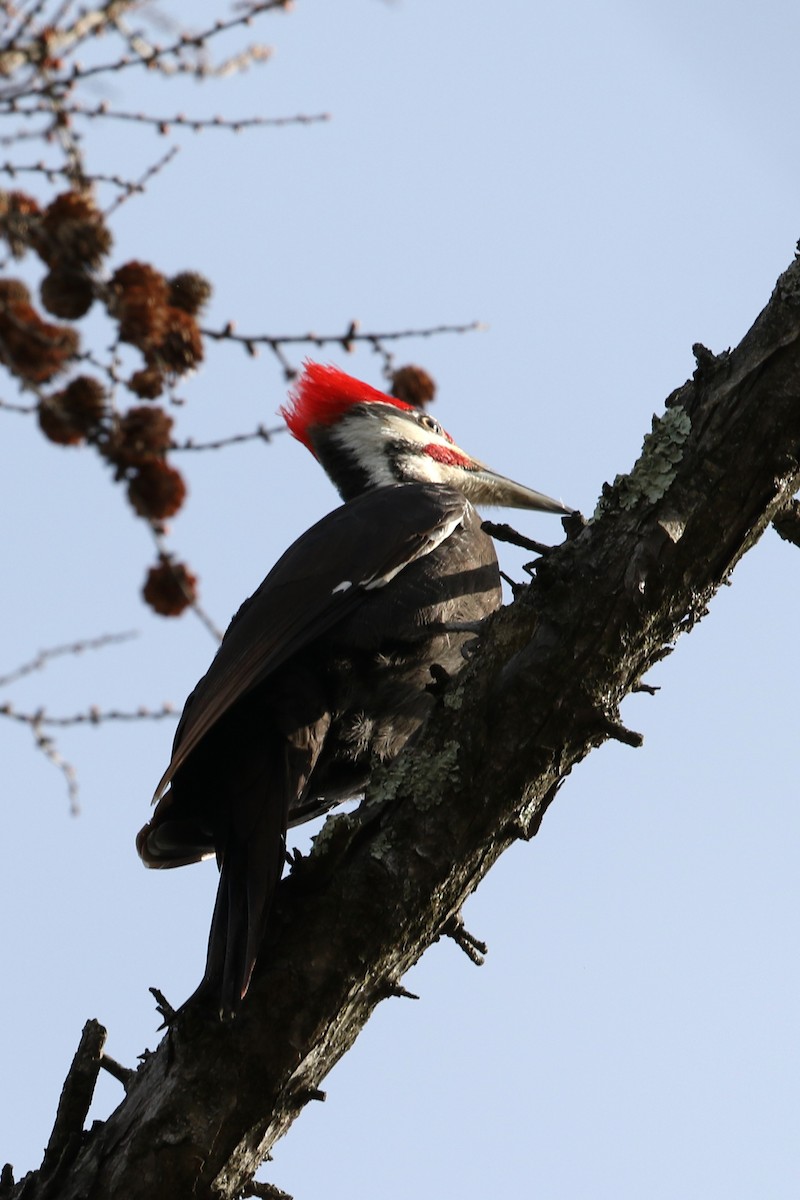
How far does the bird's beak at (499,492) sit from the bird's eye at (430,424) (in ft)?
0.77

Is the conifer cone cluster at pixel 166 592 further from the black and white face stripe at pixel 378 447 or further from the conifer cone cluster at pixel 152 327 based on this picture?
the black and white face stripe at pixel 378 447

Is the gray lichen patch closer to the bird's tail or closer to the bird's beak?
the bird's tail

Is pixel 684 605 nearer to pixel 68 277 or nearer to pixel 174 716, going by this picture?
pixel 68 277

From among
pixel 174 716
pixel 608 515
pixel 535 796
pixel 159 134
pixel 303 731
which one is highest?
pixel 159 134

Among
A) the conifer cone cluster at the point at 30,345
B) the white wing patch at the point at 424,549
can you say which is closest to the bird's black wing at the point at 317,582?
the white wing patch at the point at 424,549

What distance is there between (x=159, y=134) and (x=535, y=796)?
1833 mm

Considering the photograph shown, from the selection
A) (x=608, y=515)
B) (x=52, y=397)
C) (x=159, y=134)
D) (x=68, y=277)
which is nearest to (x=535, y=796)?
(x=608, y=515)

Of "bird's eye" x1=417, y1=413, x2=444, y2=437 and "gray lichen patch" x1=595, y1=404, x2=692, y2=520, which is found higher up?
"bird's eye" x1=417, y1=413, x2=444, y2=437

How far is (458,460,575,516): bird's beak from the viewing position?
14.5 ft

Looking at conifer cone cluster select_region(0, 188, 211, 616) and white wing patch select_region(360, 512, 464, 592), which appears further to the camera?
white wing patch select_region(360, 512, 464, 592)

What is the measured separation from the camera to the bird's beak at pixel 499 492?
174 inches

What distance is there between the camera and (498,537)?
7.75 feet

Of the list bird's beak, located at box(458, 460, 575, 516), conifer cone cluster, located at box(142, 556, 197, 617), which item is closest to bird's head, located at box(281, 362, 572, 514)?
bird's beak, located at box(458, 460, 575, 516)

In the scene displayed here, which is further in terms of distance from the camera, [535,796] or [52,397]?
[52,397]
